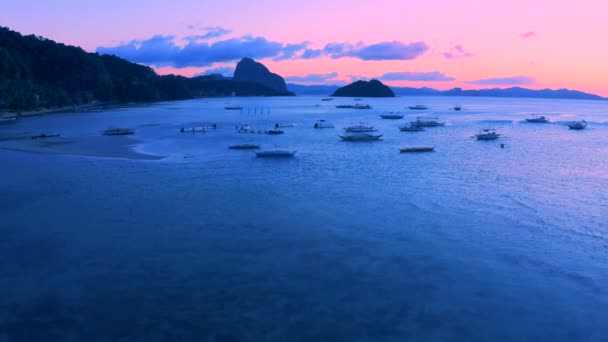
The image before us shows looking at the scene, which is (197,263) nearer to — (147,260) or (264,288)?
(147,260)

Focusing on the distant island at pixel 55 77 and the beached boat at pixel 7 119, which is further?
the distant island at pixel 55 77

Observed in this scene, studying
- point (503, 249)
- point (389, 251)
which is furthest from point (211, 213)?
point (503, 249)

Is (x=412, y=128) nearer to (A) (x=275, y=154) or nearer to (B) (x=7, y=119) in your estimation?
(A) (x=275, y=154)

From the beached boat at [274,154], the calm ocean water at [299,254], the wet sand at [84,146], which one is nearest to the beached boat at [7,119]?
the wet sand at [84,146]

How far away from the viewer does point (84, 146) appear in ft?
154

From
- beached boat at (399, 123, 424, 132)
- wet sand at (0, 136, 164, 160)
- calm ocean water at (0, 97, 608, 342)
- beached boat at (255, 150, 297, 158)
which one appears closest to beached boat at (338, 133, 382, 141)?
beached boat at (399, 123, 424, 132)

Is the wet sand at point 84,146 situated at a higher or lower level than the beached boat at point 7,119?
lower

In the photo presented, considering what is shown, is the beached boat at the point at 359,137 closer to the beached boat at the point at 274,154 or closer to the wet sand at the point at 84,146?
the beached boat at the point at 274,154

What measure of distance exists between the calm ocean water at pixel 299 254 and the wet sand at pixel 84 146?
20.2 feet

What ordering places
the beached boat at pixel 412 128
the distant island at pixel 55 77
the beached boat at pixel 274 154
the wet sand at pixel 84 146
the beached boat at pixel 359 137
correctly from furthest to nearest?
the distant island at pixel 55 77 < the beached boat at pixel 412 128 < the beached boat at pixel 359 137 < the wet sand at pixel 84 146 < the beached boat at pixel 274 154

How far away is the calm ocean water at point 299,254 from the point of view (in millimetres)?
12773

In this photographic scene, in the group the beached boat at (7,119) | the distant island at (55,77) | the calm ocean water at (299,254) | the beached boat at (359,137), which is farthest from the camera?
the distant island at (55,77)

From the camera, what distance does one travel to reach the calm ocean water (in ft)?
41.9

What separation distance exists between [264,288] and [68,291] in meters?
5.64
